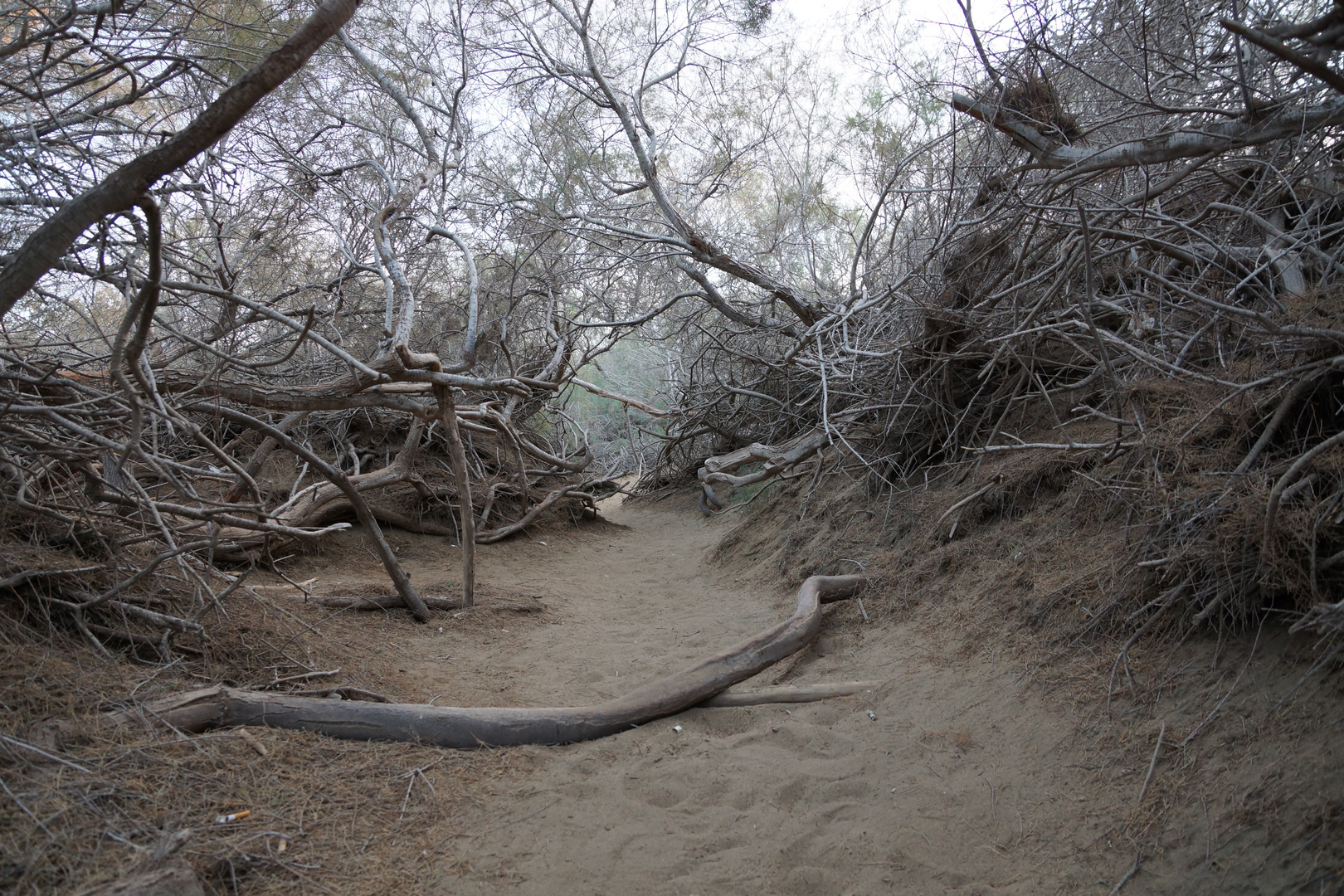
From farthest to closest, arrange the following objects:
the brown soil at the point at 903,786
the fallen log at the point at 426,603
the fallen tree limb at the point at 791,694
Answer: the fallen log at the point at 426,603, the fallen tree limb at the point at 791,694, the brown soil at the point at 903,786

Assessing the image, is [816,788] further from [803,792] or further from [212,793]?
[212,793]

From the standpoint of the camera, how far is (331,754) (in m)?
2.81

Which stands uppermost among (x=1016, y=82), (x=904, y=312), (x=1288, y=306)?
(x=1016, y=82)

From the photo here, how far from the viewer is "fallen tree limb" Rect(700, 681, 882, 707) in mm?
3602

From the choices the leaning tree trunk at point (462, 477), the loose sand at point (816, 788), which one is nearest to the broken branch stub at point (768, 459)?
the loose sand at point (816, 788)


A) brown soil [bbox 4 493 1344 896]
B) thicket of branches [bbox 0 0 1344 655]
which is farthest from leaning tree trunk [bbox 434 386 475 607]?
brown soil [bbox 4 493 1344 896]

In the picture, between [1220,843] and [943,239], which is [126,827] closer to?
[1220,843]

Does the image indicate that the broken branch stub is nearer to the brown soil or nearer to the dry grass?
the brown soil

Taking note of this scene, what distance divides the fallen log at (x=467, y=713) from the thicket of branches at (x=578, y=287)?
533 mm

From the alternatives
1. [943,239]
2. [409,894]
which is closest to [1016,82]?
[943,239]

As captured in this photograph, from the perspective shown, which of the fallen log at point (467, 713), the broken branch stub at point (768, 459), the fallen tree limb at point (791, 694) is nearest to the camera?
the fallen log at point (467, 713)

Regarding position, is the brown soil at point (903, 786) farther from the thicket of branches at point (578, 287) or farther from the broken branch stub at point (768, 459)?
the broken branch stub at point (768, 459)

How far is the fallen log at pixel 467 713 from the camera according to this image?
107 inches

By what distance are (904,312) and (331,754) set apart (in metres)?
4.45
